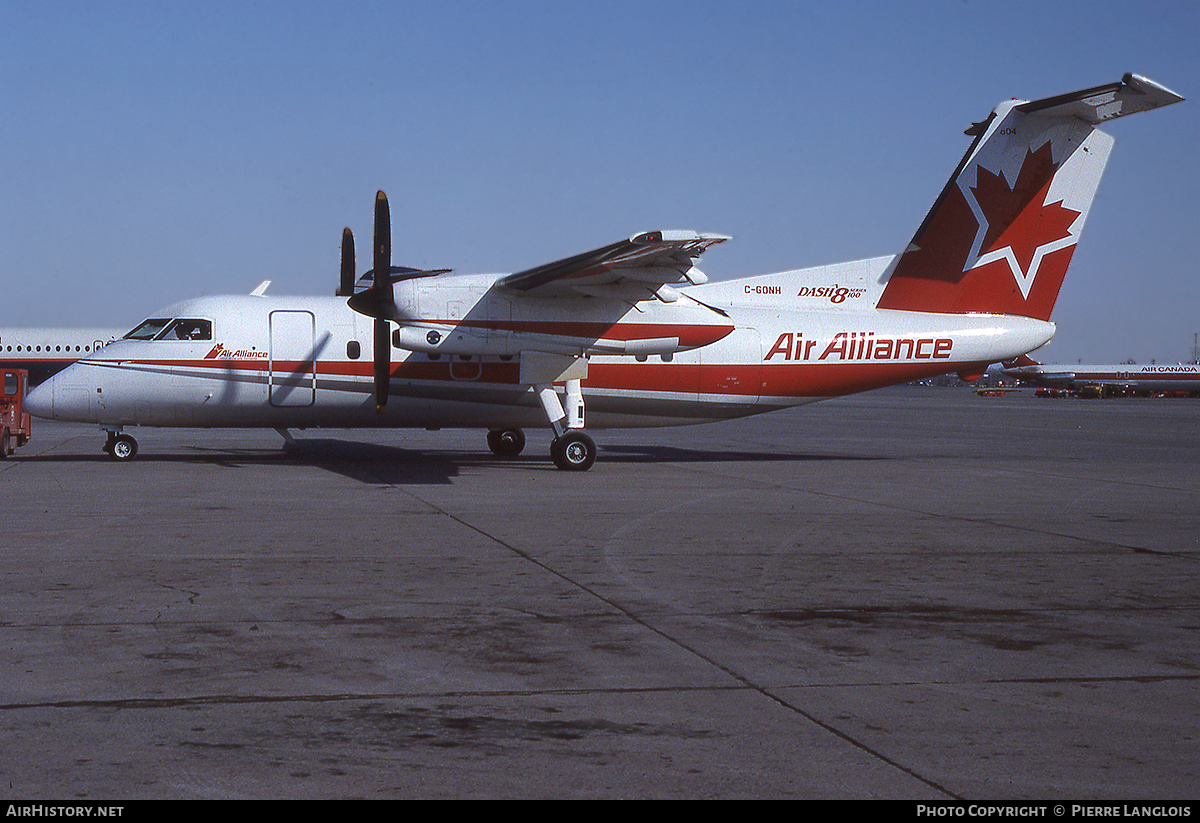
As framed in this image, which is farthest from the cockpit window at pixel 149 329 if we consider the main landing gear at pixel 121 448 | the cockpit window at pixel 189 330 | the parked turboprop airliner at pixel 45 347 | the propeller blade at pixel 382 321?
the parked turboprop airliner at pixel 45 347

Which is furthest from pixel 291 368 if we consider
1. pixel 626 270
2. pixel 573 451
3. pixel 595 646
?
pixel 595 646

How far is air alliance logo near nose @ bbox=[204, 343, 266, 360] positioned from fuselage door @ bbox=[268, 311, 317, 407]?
0.32 m

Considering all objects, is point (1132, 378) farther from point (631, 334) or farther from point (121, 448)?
point (121, 448)

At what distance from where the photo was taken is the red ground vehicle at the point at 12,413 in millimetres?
21453

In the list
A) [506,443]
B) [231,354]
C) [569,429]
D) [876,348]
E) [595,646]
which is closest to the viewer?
[595,646]

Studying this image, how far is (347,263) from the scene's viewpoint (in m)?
19.9

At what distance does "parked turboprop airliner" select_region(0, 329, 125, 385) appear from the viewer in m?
48.9

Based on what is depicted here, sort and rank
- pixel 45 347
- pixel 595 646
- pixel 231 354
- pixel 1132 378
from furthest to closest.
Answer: pixel 1132 378
pixel 45 347
pixel 231 354
pixel 595 646

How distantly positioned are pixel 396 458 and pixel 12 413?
7.78 meters

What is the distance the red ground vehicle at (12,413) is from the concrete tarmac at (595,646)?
7.23 metres

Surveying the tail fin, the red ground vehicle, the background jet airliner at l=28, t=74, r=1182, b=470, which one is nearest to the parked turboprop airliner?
the red ground vehicle

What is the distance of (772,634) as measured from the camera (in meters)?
6.94

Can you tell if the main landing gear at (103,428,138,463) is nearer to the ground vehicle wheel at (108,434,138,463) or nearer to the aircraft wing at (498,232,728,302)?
the ground vehicle wheel at (108,434,138,463)
